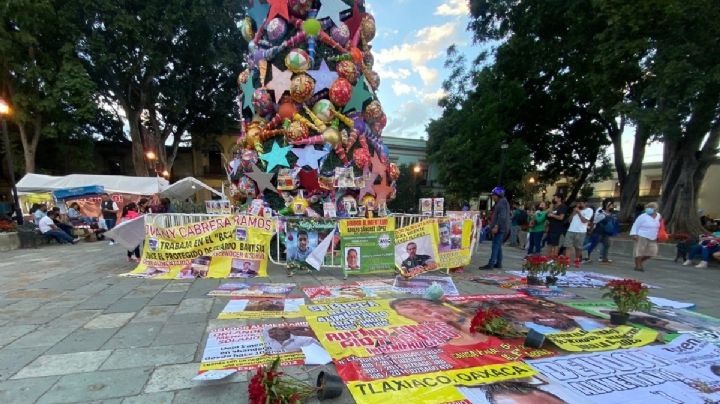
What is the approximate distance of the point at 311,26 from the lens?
8.54 meters

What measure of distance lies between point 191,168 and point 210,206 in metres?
26.3

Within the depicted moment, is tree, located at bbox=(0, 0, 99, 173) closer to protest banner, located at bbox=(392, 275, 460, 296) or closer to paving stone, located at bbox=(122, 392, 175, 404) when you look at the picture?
protest banner, located at bbox=(392, 275, 460, 296)

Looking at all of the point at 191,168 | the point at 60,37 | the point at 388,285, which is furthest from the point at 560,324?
the point at 191,168

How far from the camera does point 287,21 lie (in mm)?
8836

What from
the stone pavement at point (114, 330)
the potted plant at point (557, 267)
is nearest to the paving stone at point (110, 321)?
the stone pavement at point (114, 330)

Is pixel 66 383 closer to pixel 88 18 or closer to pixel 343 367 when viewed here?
pixel 343 367

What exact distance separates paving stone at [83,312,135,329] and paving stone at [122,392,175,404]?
6.03 ft

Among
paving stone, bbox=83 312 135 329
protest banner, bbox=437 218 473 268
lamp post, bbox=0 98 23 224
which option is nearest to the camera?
paving stone, bbox=83 312 135 329

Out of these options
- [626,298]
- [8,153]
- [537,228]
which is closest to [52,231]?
[8,153]

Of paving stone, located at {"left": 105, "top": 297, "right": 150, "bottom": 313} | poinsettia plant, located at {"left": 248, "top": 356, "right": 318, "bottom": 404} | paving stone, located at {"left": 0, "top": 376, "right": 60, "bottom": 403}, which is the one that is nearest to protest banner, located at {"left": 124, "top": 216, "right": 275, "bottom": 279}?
paving stone, located at {"left": 105, "top": 297, "right": 150, "bottom": 313}

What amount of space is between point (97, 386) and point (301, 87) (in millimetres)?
7388

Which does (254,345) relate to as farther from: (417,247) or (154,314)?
(417,247)

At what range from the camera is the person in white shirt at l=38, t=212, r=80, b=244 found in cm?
1112

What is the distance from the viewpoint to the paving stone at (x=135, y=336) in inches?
132
